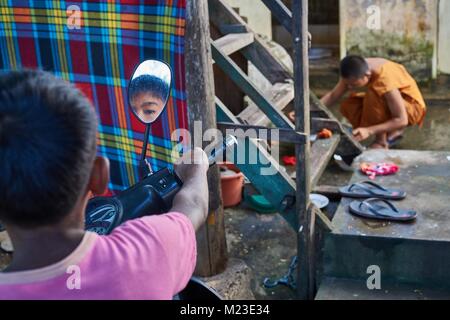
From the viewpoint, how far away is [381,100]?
5.50 m

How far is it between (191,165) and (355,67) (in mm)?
3949

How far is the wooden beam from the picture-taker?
3.32 m

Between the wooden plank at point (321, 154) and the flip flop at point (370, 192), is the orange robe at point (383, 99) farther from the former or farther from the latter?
the flip flop at point (370, 192)

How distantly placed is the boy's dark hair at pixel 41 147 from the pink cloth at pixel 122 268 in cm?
10

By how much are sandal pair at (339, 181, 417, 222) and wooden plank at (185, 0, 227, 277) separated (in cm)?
85

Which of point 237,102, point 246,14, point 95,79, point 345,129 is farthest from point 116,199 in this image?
point 246,14

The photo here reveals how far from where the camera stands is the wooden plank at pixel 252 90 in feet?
12.2

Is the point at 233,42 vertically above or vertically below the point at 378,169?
above

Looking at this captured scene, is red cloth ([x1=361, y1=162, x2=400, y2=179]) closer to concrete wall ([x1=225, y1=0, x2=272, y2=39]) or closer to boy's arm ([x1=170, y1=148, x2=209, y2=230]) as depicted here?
boy's arm ([x1=170, y1=148, x2=209, y2=230])

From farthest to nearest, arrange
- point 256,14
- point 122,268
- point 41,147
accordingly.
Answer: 1. point 256,14
2. point 122,268
3. point 41,147

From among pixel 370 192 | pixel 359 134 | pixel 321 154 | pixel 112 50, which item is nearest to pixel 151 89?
pixel 112 50

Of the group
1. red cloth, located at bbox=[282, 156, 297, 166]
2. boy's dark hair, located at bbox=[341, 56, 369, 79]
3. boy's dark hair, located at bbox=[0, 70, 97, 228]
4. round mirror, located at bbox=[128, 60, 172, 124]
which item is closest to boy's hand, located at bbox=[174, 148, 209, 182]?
round mirror, located at bbox=[128, 60, 172, 124]

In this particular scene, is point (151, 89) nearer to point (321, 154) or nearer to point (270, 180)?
point (270, 180)
